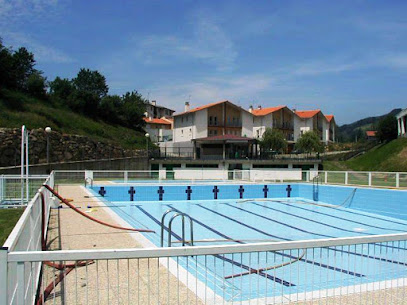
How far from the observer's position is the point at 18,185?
1362cm

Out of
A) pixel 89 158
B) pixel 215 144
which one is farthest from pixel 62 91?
pixel 215 144

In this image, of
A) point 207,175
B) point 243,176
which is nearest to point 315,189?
point 243,176

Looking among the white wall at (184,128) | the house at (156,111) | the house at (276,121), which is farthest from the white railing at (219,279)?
the house at (156,111)

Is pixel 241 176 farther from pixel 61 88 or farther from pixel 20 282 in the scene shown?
pixel 61 88

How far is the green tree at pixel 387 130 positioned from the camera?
56.3 metres

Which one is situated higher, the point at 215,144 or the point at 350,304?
the point at 215,144

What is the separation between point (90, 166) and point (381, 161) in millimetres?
34858

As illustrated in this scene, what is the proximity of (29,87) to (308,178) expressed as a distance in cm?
3497

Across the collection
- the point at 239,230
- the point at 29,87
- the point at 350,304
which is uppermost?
the point at 29,87

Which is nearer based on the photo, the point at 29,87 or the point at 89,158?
the point at 89,158

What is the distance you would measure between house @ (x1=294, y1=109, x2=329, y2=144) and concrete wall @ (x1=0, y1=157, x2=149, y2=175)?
30721 millimetres

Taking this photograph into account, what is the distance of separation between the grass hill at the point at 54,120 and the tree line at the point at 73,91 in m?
0.93

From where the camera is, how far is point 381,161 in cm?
4678

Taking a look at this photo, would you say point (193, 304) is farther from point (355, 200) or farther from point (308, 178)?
point (308, 178)
